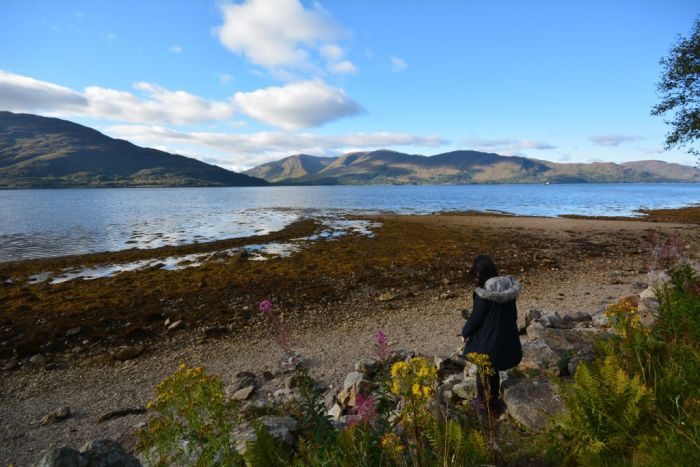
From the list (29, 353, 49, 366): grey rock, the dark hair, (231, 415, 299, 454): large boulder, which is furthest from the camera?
(29, 353, 49, 366): grey rock

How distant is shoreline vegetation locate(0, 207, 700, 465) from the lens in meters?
9.27

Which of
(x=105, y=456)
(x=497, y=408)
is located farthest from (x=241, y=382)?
(x=497, y=408)

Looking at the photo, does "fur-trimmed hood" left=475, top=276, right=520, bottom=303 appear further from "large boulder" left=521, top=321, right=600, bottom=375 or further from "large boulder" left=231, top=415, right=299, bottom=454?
"large boulder" left=231, top=415, right=299, bottom=454

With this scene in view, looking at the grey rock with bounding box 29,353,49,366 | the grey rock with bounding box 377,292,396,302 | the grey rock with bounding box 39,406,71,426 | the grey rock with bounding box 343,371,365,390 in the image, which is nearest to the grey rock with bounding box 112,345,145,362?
the grey rock with bounding box 29,353,49,366

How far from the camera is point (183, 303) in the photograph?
15602 millimetres

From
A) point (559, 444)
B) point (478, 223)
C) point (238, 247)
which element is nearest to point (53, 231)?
point (238, 247)

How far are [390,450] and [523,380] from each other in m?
3.78

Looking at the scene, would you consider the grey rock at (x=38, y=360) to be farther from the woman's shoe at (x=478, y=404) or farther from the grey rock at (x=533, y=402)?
the grey rock at (x=533, y=402)

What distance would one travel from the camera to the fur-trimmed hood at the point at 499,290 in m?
5.52

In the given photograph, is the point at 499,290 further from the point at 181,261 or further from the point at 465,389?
the point at 181,261

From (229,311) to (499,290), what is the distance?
1195cm

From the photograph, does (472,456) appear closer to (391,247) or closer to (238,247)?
(391,247)

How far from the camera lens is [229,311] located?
1468 cm

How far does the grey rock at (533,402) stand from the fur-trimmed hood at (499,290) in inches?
56.4
